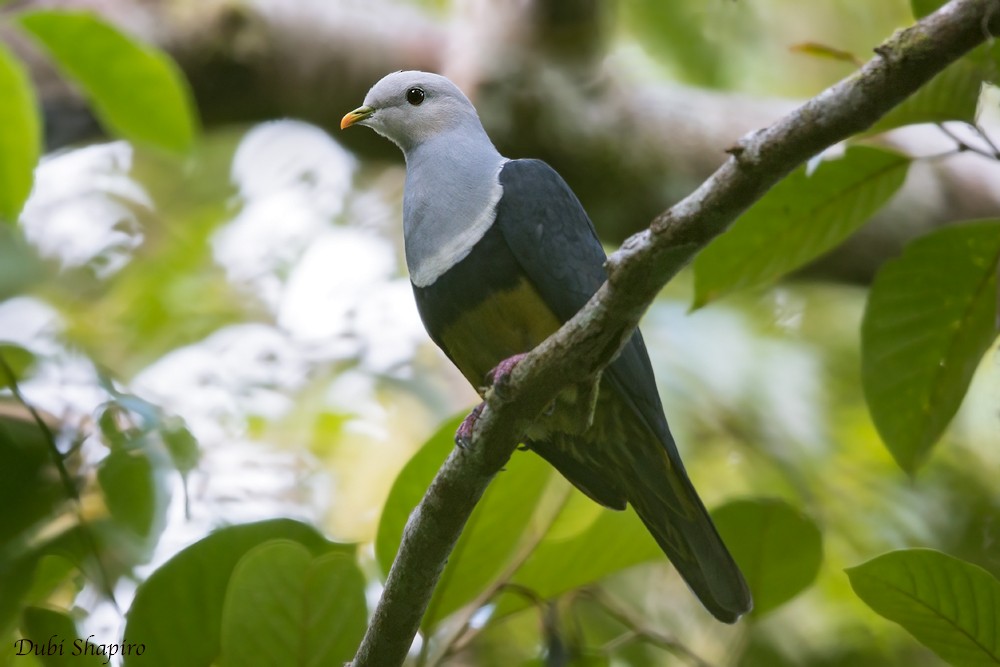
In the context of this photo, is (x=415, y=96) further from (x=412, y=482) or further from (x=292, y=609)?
(x=292, y=609)

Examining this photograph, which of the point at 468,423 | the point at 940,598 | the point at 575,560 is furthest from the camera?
the point at 575,560

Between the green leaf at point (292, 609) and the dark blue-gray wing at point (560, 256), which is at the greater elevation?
the dark blue-gray wing at point (560, 256)

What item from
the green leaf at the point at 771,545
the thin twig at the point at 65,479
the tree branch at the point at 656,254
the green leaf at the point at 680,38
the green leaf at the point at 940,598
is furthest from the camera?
the green leaf at the point at 680,38

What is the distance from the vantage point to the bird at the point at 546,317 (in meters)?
3.00

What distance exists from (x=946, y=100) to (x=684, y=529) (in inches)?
54.9

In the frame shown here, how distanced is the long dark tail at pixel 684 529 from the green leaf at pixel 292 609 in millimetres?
978

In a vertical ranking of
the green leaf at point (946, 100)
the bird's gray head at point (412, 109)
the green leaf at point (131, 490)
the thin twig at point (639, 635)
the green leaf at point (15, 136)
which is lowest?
the thin twig at point (639, 635)

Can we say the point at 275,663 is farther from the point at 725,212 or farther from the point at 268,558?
the point at 725,212

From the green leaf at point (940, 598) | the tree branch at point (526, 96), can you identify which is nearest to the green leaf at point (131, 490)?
the green leaf at point (940, 598)

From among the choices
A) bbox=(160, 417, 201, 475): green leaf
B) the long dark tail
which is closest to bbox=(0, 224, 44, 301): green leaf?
bbox=(160, 417, 201, 475): green leaf

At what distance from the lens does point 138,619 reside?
8.56 feet

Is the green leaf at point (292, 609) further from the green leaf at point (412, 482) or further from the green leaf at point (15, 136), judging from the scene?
the green leaf at point (15, 136)

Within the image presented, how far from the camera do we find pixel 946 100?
2930mm

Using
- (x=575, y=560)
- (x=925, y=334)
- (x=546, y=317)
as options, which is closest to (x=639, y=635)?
(x=575, y=560)
